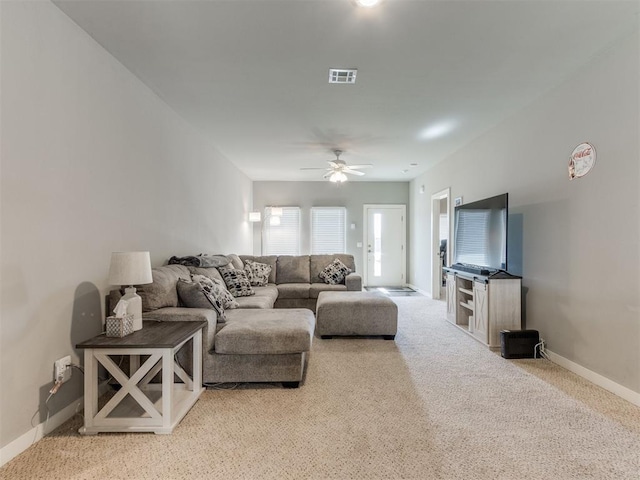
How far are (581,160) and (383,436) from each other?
2762mm

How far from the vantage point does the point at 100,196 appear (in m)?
2.48

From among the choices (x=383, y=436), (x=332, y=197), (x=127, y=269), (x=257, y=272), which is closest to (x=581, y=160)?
(x=383, y=436)

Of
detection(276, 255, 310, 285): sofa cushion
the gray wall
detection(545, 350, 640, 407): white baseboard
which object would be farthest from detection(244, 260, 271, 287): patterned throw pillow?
detection(545, 350, 640, 407): white baseboard

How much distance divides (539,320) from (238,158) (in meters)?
5.10

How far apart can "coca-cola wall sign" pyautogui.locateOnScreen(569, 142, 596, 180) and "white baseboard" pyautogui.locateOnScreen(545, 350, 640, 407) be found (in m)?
1.64

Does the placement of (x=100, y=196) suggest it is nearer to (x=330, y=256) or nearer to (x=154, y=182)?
(x=154, y=182)

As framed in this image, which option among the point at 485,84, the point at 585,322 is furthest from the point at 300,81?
the point at 585,322

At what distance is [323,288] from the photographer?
16.8 ft

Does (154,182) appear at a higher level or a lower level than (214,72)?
lower

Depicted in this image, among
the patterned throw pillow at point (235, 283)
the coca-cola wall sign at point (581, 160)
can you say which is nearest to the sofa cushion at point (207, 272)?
the patterned throw pillow at point (235, 283)

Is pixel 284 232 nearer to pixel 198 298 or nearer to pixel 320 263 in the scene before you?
pixel 320 263

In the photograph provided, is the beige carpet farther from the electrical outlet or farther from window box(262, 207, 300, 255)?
window box(262, 207, 300, 255)

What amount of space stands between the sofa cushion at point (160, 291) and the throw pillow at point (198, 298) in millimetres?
93

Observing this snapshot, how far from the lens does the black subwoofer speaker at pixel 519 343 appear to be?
325 cm
